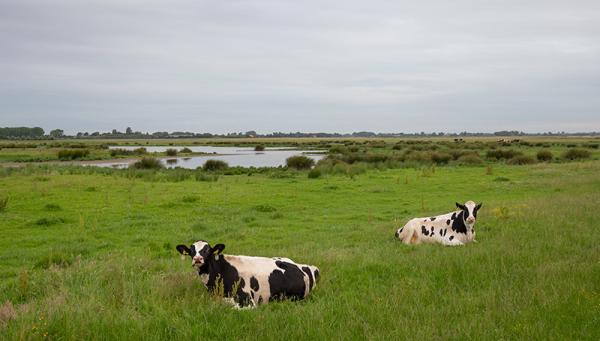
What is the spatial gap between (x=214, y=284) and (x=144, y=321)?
5.34ft

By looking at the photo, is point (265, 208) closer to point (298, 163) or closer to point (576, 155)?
point (298, 163)

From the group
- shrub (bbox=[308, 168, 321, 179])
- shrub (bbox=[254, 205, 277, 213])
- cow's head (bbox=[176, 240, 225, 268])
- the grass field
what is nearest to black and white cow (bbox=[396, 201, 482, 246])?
the grass field

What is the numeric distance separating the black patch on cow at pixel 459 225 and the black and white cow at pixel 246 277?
551 centimetres

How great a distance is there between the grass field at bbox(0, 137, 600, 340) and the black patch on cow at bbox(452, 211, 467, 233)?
0.47 metres

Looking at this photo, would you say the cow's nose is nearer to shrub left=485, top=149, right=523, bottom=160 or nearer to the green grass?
the green grass

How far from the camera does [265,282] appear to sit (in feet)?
25.3

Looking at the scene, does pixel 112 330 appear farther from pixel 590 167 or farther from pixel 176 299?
pixel 590 167

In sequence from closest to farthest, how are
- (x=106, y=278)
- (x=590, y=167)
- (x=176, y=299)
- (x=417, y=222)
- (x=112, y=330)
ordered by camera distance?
(x=112, y=330), (x=176, y=299), (x=106, y=278), (x=417, y=222), (x=590, y=167)

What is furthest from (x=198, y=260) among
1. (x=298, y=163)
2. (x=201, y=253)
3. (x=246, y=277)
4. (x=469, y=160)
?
(x=469, y=160)

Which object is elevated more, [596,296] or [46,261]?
[596,296]

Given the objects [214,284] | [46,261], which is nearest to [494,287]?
[214,284]

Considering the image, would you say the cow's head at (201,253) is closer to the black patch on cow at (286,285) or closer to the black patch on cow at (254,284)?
the black patch on cow at (254,284)

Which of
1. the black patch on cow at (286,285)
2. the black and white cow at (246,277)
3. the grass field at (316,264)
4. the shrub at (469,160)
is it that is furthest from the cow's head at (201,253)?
the shrub at (469,160)

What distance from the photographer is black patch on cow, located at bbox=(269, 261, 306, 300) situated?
7695mm
